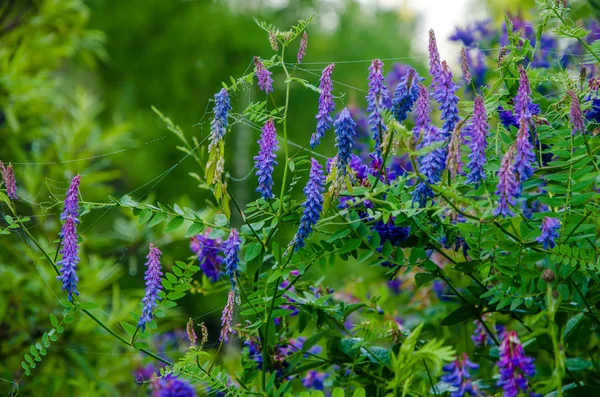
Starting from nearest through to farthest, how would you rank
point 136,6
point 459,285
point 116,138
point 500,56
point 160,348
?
point 500,56, point 459,285, point 160,348, point 116,138, point 136,6

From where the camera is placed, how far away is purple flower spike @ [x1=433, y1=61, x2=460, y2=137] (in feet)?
3.66

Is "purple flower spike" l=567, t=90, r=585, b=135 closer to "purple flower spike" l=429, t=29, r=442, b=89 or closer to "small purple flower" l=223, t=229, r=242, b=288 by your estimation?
"purple flower spike" l=429, t=29, r=442, b=89

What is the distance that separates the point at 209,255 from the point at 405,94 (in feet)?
1.96

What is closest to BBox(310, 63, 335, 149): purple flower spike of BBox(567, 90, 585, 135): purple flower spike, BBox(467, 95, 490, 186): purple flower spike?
BBox(467, 95, 490, 186): purple flower spike

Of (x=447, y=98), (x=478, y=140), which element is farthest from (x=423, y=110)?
(x=478, y=140)

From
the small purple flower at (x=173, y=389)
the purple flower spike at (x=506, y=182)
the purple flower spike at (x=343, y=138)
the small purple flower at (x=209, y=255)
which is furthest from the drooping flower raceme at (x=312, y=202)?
the small purple flower at (x=173, y=389)

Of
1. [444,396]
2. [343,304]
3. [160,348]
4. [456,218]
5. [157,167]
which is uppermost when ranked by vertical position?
[456,218]

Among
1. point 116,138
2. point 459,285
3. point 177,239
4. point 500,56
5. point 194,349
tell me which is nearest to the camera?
point 194,349

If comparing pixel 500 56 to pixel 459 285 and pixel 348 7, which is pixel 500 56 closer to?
pixel 459 285

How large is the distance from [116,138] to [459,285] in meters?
2.38

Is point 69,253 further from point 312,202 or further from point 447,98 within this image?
point 447,98

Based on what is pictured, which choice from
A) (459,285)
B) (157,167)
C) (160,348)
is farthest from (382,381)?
(157,167)

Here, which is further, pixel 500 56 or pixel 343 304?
pixel 343 304

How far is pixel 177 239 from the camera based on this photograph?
3.51m
